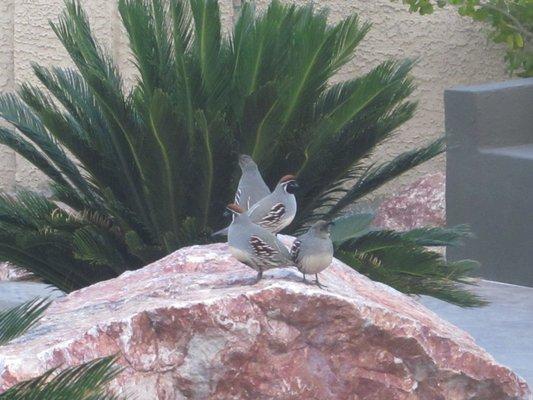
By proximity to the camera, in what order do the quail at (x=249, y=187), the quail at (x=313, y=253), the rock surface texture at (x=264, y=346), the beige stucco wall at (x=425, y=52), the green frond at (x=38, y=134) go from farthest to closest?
1. the beige stucco wall at (x=425, y=52)
2. the green frond at (x=38, y=134)
3. the quail at (x=249, y=187)
4. the quail at (x=313, y=253)
5. the rock surface texture at (x=264, y=346)

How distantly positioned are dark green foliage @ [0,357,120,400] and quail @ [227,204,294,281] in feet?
4.58

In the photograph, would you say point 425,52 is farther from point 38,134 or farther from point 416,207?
point 38,134

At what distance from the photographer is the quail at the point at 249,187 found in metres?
4.99

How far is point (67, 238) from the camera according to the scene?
5805 millimetres

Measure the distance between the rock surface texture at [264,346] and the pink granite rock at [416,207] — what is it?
16.4 feet

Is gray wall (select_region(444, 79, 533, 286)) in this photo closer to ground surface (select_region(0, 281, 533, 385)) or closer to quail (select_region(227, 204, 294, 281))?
ground surface (select_region(0, 281, 533, 385))

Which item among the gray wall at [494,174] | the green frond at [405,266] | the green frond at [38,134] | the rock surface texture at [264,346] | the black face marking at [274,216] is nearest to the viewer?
the rock surface texture at [264,346]

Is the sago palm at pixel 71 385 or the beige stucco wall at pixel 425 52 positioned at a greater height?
the sago palm at pixel 71 385

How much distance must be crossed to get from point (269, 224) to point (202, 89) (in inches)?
52.4

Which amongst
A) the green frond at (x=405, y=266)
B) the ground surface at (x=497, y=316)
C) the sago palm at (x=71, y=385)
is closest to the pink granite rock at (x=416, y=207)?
the ground surface at (x=497, y=316)

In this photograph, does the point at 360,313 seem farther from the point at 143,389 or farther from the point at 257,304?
the point at 143,389

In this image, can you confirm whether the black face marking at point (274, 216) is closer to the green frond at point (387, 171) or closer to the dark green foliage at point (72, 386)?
the green frond at point (387, 171)

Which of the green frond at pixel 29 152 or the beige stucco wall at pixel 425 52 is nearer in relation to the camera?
the green frond at pixel 29 152

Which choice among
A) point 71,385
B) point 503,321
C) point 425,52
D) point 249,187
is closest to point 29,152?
point 249,187
